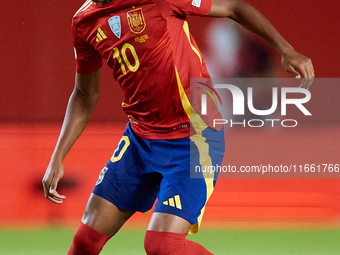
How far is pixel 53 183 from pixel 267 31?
1079 millimetres

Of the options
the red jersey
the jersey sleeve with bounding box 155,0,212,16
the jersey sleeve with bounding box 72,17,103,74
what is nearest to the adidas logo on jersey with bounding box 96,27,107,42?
the red jersey

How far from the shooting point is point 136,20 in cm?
189

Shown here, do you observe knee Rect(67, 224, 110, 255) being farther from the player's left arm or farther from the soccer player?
the player's left arm

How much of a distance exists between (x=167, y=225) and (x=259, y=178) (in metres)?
2.11

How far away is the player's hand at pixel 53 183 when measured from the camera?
2.06 meters

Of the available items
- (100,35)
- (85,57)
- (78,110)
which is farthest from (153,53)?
(78,110)

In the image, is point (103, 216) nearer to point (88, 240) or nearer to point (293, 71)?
point (88, 240)

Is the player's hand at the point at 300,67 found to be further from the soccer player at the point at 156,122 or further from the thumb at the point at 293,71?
the soccer player at the point at 156,122

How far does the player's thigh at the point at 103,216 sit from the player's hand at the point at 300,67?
90 centimetres

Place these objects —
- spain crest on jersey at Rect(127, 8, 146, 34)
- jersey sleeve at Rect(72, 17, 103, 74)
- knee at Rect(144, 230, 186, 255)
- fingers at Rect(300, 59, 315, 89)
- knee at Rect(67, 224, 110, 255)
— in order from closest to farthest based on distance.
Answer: fingers at Rect(300, 59, 315, 89) < knee at Rect(144, 230, 186, 255) < spain crest on jersey at Rect(127, 8, 146, 34) < knee at Rect(67, 224, 110, 255) < jersey sleeve at Rect(72, 17, 103, 74)

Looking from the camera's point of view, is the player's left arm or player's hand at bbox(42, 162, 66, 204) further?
player's hand at bbox(42, 162, 66, 204)

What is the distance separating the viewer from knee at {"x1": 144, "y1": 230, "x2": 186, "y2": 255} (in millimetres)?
1776

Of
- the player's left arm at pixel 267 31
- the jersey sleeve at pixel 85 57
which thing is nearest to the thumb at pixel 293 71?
the player's left arm at pixel 267 31

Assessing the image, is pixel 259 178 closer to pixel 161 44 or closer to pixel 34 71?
pixel 34 71
